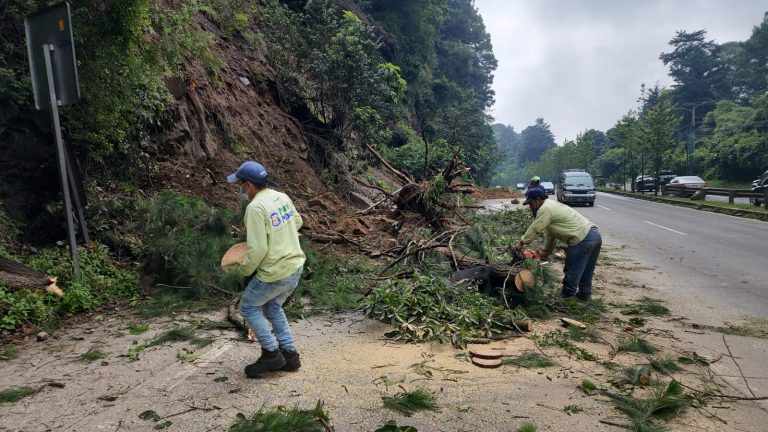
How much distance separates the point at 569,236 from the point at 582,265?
1.48 feet

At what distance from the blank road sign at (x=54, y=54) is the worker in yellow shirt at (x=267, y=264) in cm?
298

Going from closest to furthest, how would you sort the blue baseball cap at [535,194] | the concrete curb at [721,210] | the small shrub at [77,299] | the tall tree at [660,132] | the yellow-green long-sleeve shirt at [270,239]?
1. the yellow-green long-sleeve shirt at [270,239]
2. the small shrub at [77,299]
3. the blue baseball cap at [535,194]
4. the concrete curb at [721,210]
5. the tall tree at [660,132]

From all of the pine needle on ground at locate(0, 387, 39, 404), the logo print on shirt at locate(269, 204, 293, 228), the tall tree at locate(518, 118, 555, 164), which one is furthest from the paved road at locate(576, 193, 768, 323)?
the tall tree at locate(518, 118, 555, 164)

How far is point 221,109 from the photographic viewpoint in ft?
36.6

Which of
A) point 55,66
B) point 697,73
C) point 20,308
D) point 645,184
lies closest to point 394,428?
point 20,308

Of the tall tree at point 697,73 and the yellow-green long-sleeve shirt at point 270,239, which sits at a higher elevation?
the tall tree at point 697,73

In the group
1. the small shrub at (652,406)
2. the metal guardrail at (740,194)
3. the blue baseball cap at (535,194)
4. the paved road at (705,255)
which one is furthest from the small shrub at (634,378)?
the metal guardrail at (740,194)

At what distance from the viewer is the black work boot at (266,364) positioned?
3.96 meters

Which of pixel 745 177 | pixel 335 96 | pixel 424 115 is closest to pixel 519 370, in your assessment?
pixel 335 96

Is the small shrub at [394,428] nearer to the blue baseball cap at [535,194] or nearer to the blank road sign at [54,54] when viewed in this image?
the blue baseball cap at [535,194]

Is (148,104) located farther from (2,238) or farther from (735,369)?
(735,369)

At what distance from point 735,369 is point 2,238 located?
798 cm

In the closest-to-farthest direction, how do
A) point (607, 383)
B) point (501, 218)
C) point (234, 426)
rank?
point (234, 426), point (607, 383), point (501, 218)

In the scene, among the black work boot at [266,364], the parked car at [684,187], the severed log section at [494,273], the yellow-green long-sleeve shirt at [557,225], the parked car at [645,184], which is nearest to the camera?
the black work boot at [266,364]
